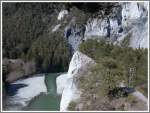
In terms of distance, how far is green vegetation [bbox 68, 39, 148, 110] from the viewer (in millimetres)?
4371

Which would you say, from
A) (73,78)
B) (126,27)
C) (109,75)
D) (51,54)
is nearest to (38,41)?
(51,54)

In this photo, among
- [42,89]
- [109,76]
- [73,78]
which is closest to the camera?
[109,76]

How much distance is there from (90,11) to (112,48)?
1.33 m

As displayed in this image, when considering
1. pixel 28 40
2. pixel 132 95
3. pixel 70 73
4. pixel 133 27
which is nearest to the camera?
pixel 132 95

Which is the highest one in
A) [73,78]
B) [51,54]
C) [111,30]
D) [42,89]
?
[111,30]

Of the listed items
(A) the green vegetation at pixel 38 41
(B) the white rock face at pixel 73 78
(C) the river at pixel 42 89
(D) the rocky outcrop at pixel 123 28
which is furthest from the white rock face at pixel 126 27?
(C) the river at pixel 42 89

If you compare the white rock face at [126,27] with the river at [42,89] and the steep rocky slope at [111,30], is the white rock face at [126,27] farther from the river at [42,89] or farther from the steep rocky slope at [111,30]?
the river at [42,89]

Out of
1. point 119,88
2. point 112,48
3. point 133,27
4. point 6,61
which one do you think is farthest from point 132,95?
point 133,27

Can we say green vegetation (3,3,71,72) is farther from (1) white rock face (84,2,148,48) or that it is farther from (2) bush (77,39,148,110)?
(2) bush (77,39,148,110)

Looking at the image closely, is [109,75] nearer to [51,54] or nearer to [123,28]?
[123,28]

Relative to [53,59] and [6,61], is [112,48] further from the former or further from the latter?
[53,59]

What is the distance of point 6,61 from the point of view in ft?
18.4

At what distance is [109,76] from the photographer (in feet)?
15.0

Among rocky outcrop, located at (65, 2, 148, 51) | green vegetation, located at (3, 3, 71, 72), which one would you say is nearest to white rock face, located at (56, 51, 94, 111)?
rocky outcrop, located at (65, 2, 148, 51)
